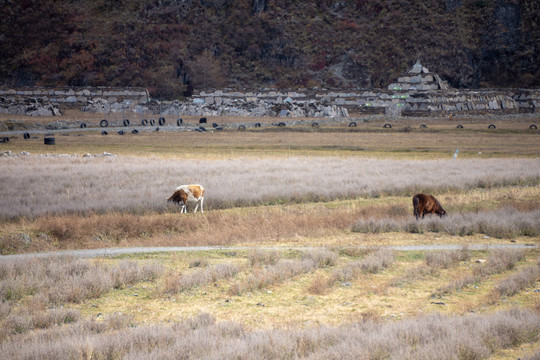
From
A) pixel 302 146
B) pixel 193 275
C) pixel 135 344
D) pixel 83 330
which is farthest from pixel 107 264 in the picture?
pixel 302 146

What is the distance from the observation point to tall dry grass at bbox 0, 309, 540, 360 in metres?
8.71

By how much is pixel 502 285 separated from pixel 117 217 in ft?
44.8

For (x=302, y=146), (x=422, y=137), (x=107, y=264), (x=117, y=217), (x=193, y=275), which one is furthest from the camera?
(x=422, y=137)

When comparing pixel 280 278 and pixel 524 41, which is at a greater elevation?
pixel 524 41

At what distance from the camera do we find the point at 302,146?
58156 mm

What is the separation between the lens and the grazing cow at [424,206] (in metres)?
21.8

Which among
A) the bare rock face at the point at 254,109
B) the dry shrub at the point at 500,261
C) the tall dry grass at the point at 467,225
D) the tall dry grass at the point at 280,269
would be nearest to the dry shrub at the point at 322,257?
the tall dry grass at the point at 280,269

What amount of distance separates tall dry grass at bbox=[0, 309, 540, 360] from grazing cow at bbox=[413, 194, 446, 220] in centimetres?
1136

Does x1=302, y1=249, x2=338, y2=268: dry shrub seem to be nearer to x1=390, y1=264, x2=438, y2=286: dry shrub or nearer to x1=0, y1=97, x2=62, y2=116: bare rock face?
x1=390, y1=264, x2=438, y2=286: dry shrub

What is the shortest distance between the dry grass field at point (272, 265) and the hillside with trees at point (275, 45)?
300ft

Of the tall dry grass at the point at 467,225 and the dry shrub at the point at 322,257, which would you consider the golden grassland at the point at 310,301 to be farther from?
the tall dry grass at the point at 467,225

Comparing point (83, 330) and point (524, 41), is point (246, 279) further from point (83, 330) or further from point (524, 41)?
point (524, 41)

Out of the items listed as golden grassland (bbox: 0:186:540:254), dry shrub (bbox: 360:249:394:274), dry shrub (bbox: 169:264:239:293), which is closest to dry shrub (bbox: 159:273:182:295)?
dry shrub (bbox: 169:264:239:293)

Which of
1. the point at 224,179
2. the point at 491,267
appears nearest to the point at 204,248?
the point at 491,267
